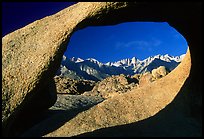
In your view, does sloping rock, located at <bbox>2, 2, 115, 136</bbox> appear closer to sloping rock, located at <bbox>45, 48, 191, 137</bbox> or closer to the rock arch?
the rock arch

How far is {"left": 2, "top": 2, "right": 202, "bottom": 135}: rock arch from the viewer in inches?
358

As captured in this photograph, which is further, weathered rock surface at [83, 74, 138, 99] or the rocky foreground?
weathered rock surface at [83, 74, 138, 99]

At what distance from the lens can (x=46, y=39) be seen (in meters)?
9.62

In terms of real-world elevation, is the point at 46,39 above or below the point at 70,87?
below

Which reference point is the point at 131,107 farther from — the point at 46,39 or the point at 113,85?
the point at 113,85

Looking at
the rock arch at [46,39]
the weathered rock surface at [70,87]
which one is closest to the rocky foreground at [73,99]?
the weathered rock surface at [70,87]

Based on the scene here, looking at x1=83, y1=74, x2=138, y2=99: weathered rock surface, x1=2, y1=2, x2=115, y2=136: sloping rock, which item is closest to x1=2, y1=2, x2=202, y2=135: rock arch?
x1=2, y1=2, x2=115, y2=136: sloping rock

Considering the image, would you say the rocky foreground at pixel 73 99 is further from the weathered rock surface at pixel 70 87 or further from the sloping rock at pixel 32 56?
the sloping rock at pixel 32 56

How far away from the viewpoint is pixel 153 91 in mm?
17547

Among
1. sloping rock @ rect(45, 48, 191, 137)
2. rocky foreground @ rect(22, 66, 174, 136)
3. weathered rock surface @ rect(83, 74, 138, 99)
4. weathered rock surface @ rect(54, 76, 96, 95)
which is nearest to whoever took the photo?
sloping rock @ rect(45, 48, 191, 137)

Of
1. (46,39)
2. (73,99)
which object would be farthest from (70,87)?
(46,39)

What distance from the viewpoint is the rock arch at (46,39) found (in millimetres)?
9086

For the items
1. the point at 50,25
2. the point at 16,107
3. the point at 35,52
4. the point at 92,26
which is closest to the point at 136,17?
the point at 92,26

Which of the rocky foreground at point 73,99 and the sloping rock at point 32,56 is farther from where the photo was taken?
the rocky foreground at point 73,99
